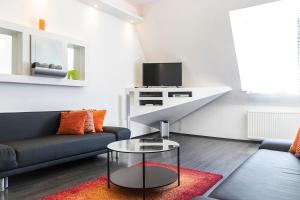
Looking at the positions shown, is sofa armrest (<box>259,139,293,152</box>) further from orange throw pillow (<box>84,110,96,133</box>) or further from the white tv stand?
orange throw pillow (<box>84,110,96,133</box>)

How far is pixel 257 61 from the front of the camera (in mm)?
4879

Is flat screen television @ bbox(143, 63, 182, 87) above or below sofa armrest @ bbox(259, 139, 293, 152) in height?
above

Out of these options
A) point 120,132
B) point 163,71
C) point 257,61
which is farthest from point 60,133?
point 257,61

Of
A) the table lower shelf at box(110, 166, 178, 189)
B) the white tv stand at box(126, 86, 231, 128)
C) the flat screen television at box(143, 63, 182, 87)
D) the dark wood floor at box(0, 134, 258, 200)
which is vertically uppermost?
the flat screen television at box(143, 63, 182, 87)

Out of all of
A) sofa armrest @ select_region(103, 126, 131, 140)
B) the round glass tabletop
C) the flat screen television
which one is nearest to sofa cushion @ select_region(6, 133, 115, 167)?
sofa armrest @ select_region(103, 126, 131, 140)

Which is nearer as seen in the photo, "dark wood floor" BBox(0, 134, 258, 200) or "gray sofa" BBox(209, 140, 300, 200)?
"gray sofa" BBox(209, 140, 300, 200)

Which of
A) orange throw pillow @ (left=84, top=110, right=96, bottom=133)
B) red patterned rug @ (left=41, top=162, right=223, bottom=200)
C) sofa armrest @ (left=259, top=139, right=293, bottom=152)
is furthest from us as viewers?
orange throw pillow @ (left=84, top=110, right=96, bottom=133)

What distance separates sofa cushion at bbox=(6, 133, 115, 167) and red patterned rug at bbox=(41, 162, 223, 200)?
0.57m

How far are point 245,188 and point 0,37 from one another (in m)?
3.98

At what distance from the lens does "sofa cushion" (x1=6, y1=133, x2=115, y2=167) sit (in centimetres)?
264

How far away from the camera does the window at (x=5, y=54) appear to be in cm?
348

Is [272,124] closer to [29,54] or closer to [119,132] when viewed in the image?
[119,132]

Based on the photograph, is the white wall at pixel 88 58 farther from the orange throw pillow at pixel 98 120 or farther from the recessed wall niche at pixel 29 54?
the orange throw pillow at pixel 98 120

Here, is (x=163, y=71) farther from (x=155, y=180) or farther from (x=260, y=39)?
(x=155, y=180)
